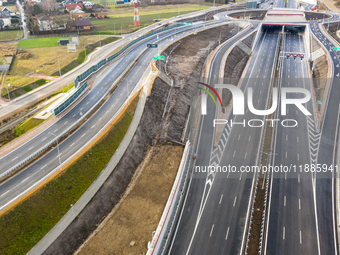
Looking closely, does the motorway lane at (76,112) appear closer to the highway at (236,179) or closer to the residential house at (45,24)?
the highway at (236,179)

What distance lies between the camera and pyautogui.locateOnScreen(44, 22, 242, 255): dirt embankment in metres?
46.6

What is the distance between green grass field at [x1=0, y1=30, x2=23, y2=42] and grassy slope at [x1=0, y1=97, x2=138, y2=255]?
122700mm

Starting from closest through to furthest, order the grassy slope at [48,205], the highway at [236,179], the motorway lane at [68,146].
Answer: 1. the grassy slope at [48,205]
2. the highway at [236,179]
3. the motorway lane at [68,146]

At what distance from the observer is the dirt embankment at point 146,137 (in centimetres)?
4658

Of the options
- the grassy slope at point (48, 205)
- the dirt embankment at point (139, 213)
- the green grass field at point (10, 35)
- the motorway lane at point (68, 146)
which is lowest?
the dirt embankment at point (139, 213)

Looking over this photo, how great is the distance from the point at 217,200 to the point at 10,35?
154 meters

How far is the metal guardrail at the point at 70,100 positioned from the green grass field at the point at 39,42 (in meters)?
71.3

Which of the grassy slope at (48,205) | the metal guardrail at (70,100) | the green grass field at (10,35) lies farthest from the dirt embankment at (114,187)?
the green grass field at (10,35)

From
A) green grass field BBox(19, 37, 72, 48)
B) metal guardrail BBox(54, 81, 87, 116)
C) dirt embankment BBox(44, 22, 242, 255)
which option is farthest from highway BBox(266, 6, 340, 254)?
green grass field BBox(19, 37, 72, 48)

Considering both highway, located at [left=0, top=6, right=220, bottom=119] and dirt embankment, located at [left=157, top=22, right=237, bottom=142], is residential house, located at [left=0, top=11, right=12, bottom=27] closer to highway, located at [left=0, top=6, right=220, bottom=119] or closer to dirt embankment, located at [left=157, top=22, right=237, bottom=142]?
highway, located at [left=0, top=6, right=220, bottom=119]

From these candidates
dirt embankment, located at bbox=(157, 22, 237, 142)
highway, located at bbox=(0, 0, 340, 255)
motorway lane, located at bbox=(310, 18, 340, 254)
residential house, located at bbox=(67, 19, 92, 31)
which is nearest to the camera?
highway, located at bbox=(0, 0, 340, 255)

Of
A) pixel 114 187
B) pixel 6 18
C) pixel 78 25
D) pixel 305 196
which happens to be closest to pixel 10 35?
pixel 6 18

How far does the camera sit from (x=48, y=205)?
1858 inches

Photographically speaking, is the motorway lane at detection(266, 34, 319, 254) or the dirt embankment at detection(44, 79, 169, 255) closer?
the dirt embankment at detection(44, 79, 169, 255)
